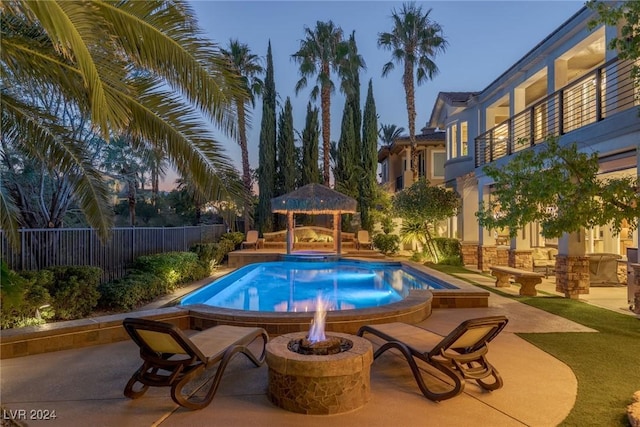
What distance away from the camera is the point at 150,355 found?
4438 mm

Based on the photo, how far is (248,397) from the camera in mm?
4496

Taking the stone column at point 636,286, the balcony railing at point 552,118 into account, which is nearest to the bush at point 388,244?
the balcony railing at point 552,118

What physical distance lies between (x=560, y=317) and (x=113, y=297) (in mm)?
9514

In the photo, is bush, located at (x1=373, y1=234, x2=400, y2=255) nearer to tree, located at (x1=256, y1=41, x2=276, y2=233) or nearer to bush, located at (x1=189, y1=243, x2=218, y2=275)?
tree, located at (x1=256, y1=41, x2=276, y2=233)

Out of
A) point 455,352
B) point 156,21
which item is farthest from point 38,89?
point 455,352

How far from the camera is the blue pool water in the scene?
37.4ft

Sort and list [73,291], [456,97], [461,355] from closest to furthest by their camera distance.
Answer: [461,355]
[73,291]
[456,97]

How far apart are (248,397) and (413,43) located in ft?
77.9

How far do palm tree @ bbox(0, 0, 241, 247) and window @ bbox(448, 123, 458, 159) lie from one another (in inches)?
737

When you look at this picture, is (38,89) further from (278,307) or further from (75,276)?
(278,307)

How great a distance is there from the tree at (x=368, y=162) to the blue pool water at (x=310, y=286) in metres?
8.06

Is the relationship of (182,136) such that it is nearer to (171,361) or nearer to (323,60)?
(171,361)

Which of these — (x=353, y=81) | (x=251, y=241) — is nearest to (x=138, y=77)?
(x=251, y=241)

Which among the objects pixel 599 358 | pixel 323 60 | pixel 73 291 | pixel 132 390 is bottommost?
pixel 599 358
